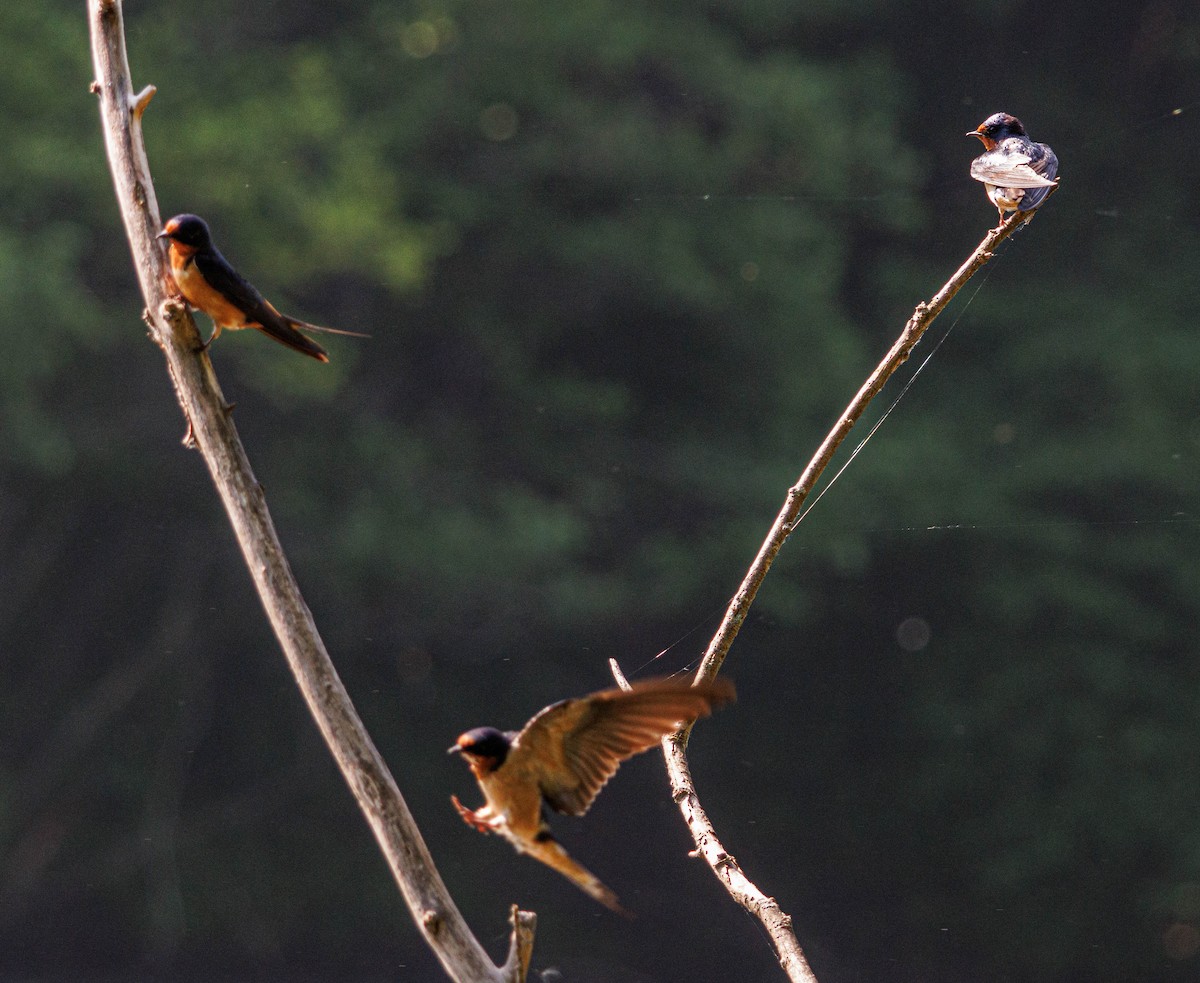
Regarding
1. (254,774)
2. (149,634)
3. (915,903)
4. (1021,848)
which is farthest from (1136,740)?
(149,634)

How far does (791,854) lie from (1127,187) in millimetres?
3496

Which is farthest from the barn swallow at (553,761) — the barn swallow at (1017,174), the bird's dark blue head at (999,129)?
the bird's dark blue head at (999,129)

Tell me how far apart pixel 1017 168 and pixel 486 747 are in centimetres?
93

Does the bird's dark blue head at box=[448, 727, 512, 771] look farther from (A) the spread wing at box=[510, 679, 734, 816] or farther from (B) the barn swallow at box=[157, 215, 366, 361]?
(B) the barn swallow at box=[157, 215, 366, 361]

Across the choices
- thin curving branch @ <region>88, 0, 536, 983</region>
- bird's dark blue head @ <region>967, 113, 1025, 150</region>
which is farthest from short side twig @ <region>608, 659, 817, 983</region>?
bird's dark blue head @ <region>967, 113, 1025, 150</region>

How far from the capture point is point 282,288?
527cm

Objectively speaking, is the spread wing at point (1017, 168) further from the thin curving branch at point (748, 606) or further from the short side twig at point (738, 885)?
the short side twig at point (738, 885)

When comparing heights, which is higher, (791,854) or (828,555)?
(828,555)

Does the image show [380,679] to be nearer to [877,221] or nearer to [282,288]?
[282,288]

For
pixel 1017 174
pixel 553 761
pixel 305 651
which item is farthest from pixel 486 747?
pixel 1017 174

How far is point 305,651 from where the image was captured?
1119mm

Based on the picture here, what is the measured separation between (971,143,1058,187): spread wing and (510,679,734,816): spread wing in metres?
0.81

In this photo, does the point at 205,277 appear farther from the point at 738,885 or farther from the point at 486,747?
the point at 738,885

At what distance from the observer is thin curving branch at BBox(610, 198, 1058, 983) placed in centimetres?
129
